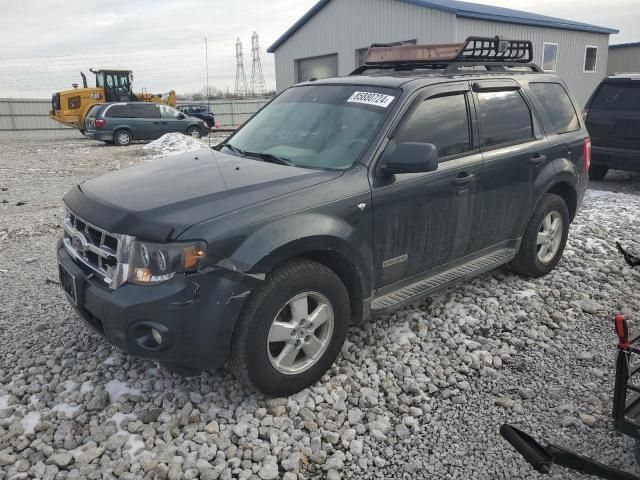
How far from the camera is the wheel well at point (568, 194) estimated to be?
4.99 metres

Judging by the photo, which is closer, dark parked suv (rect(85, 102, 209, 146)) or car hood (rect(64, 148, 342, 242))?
car hood (rect(64, 148, 342, 242))

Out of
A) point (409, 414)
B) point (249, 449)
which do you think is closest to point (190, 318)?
point (249, 449)

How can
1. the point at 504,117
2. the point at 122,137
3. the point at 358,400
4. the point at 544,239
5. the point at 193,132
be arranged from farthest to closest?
the point at 193,132
the point at 122,137
the point at 544,239
the point at 504,117
the point at 358,400

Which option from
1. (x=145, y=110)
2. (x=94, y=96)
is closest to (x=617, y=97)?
(x=145, y=110)

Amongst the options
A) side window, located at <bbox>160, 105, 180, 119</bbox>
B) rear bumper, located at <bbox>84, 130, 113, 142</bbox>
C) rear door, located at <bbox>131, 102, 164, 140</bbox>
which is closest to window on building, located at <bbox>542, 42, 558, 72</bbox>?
side window, located at <bbox>160, 105, 180, 119</bbox>

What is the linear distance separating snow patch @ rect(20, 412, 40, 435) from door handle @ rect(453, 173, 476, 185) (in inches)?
120

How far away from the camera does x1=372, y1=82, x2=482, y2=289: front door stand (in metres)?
3.47

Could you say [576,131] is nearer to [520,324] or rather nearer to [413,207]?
[520,324]

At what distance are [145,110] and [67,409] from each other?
19.9 metres

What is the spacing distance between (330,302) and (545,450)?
1.48m

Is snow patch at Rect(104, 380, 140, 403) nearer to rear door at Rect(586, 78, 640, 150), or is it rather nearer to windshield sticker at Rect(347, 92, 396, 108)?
windshield sticker at Rect(347, 92, 396, 108)

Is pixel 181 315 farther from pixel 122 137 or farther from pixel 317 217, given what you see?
pixel 122 137

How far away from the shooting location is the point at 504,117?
14.4 feet

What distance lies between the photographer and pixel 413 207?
3574 millimetres
